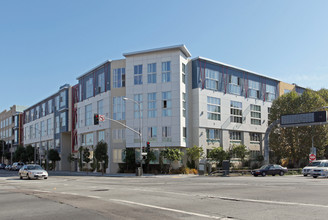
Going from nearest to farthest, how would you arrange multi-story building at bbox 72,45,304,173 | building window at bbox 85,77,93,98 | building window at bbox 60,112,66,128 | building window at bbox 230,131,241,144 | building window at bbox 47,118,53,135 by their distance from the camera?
1. multi-story building at bbox 72,45,304,173
2. building window at bbox 230,131,241,144
3. building window at bbox 85,77,93,98
4. building window at bbox 60,112,66,128
5. building window at bbox 47,118,53,135

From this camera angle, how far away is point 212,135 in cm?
5400

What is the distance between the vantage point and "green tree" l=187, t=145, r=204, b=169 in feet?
156

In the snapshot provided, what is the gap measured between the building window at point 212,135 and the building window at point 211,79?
6695 mm

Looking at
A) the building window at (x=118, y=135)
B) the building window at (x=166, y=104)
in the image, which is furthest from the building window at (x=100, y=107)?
the building window at (x=166, y=104)

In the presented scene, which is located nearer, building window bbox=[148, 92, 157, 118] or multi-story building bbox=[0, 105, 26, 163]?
building window bbox=[148, 92, 157, 118]

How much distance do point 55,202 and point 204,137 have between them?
39.4 metres

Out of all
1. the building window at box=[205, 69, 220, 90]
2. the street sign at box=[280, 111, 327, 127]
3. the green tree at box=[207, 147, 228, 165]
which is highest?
the building window at box=[205, 69, 220, 90]

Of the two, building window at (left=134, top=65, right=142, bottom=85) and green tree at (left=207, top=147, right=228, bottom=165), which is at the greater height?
building window at (left=134, top=65, right=142, bottom=85)

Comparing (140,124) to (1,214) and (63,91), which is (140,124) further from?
(1,214)

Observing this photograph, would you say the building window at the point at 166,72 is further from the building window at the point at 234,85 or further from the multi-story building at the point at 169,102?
the building window at the point at 234,85

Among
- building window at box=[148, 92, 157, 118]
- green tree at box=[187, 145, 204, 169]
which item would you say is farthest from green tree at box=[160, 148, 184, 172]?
building window at box=[148, 92, 157, 118]

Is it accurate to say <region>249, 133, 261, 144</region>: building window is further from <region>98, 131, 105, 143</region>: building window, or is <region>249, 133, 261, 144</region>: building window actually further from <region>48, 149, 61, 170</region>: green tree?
<region>48, 149, 61, 170</region>: green tree

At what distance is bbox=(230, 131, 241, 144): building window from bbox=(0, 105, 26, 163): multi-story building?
2761 inches

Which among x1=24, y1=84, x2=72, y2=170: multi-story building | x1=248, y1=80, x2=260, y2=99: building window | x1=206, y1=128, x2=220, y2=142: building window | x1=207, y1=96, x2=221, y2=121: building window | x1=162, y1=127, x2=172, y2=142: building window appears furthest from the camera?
x1=24, y1=84, x2=72, y2=170: multi-story building
